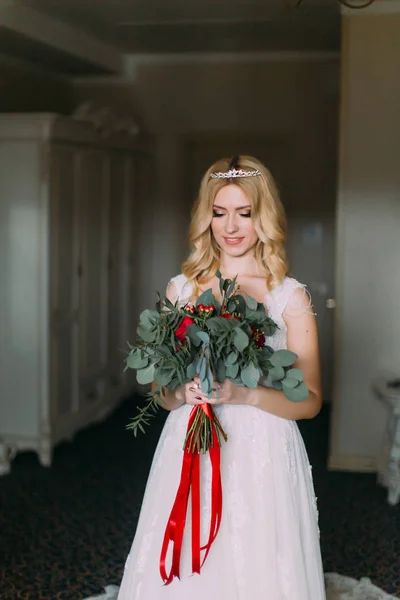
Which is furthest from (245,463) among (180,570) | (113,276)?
(113,276)

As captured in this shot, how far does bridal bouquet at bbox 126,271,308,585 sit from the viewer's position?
2283 millimetres

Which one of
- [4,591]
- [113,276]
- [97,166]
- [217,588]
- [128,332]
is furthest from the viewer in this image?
[128,332]

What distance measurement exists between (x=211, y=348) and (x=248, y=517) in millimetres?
564

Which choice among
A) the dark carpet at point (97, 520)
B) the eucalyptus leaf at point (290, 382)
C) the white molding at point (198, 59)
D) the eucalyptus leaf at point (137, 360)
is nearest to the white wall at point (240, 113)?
the white molding at point (198, 59)

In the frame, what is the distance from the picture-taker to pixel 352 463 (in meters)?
5.25

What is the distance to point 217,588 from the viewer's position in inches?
97.0

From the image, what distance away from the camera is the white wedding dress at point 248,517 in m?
2.47

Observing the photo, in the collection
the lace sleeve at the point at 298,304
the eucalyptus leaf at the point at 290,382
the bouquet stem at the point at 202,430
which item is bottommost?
the bouquet stem at the point at 202,430

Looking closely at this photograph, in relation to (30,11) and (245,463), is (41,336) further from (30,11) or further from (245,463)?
(245,463)

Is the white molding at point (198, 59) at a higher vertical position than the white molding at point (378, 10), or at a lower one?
higher

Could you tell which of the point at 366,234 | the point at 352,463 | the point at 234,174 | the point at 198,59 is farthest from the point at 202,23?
the point at 234,174

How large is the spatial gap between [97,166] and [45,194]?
0.97m

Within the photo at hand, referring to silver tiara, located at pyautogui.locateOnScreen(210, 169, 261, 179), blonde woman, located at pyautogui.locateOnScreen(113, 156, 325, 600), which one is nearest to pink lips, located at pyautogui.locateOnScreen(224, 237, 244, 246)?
blonde woman, located at pyautogui.locateOnScreen(113, 156, 325, 600)

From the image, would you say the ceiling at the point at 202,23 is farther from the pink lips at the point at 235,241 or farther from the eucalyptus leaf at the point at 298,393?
the eucalyptus leaf at the point at 298,393
